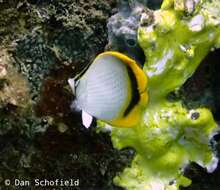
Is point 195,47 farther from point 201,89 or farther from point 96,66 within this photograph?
point 96,66

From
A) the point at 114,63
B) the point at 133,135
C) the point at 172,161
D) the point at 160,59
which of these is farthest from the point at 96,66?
the point at 172,161

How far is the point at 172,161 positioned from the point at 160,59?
636mm

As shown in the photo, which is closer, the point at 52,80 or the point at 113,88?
the point at 113,88

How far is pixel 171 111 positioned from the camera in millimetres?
2326

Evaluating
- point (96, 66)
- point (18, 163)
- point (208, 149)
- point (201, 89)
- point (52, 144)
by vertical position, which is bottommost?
point (18, 163)

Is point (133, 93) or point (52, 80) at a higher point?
point (133, 93)

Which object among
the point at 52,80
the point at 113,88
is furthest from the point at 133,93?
the point at 52,80

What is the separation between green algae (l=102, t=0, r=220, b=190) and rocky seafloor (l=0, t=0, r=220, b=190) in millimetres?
121

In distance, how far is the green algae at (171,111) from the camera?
2113 millimetres

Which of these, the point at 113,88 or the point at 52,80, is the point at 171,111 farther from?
the point at 113,88

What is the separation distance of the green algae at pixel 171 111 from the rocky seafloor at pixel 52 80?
4.8 inches

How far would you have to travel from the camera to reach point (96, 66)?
1596mm

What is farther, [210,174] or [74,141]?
[210,174]

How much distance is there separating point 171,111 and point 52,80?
27.7 inches
